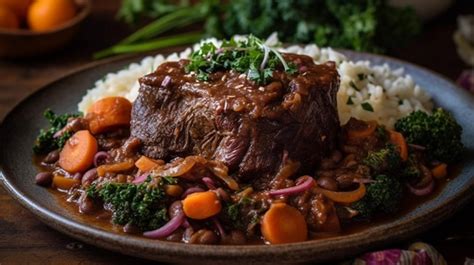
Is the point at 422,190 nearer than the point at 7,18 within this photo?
Yes

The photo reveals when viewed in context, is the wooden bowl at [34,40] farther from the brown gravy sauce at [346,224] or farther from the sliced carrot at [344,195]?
the sliced carrot at [344,195]

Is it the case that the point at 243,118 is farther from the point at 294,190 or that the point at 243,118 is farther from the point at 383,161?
the point at 383,161

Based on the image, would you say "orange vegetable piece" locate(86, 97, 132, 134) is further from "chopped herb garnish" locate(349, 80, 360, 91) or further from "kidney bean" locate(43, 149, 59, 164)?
"chopped herb garnish" locate(349, 80, 360, 91)

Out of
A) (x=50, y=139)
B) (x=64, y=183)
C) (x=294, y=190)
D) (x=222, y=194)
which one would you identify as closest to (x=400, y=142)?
(x=294, y=190)

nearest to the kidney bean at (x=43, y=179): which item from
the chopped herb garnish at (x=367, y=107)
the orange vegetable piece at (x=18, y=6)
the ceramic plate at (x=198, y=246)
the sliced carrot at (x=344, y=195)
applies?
the ceramic plate at (x=198, y=246)

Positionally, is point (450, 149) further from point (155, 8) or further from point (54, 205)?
point (155, 8)

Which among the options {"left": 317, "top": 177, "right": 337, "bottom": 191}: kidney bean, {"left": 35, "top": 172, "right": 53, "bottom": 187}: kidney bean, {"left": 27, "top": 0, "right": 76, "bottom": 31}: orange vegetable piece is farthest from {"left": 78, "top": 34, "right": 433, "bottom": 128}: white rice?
{"left": 27, "top": 0, "right": 76, "bottom": 31}: orange vegetable piece
